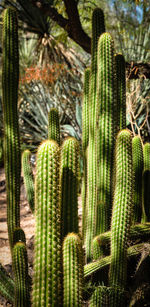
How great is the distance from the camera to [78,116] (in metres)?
5.90

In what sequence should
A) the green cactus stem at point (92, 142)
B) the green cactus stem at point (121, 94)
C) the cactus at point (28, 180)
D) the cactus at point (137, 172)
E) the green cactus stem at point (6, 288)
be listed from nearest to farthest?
the green cactus stem at point (6, 288) → the green cactus stem at point (92, 142) → the green cactus stem at point (121, 94) → the cactus at point (137, 172) → the cactus at point (28, 180)

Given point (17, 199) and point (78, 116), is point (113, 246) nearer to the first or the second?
point (17, 199)

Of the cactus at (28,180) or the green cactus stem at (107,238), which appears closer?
the green cactus stem at (107,238)

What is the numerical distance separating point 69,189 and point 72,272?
1.42 feet

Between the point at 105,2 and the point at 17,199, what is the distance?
7942 mm

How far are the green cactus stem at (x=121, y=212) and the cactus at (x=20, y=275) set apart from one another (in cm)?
54

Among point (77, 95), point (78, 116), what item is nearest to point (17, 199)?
point (78, 116)

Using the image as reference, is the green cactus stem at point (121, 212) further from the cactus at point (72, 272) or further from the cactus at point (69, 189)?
the cactus at point (72, 272)

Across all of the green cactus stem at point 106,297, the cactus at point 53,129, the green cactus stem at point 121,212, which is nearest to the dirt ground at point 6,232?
the green cactus stem at point 106,297

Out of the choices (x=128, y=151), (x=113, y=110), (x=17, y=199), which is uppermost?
(x=113, y=110)

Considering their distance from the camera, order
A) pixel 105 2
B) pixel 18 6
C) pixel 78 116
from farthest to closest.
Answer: pixel 105 2, pixel 18 6, pixel 78 116

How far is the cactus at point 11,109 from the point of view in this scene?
2.30 meters

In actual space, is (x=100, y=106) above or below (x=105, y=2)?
below

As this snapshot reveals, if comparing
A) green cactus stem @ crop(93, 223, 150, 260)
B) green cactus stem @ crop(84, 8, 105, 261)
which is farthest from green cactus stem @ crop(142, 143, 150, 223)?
green cactus stem @ crop(84, 8, 105, 261)
